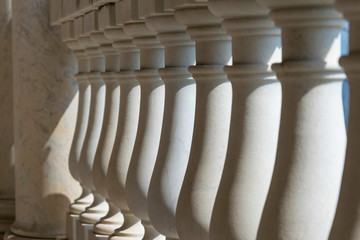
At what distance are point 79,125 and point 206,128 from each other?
3.09 meters

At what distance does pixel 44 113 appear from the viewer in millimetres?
7305

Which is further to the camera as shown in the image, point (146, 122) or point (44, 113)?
point (44, 113)

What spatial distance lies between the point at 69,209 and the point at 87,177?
103 cm

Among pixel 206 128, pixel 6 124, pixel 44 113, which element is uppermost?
pixel 206 128

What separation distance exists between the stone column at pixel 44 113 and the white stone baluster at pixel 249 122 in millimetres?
4317

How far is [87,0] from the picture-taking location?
5.54 meters

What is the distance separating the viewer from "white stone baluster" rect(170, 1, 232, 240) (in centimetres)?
353

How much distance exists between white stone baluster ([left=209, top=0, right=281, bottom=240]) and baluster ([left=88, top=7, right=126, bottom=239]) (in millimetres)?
2137

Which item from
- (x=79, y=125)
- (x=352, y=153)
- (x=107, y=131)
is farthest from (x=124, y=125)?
(x=352, y=153)

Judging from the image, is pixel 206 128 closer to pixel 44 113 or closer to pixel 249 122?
pixel 249 122

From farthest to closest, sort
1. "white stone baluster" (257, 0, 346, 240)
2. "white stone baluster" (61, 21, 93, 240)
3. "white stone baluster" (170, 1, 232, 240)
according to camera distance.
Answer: "white stone baluster" (61, 21, 93, 240) → "white stone baluster" (170, 1, 232, 240) → "white stone baluster" (257, 0, 346, 240)

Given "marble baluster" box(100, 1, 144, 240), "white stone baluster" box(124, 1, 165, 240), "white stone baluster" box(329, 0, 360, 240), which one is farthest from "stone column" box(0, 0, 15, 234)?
"white stone baluster" box(329, 0, 360, 240)

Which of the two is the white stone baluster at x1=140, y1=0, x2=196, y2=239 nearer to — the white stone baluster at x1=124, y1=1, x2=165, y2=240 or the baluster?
the white stone baluster at x1=124, y1=1, x2=165, y2=240

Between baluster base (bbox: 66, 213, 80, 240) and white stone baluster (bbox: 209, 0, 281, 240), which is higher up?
white stone baluster (bbox: 209, 0, 281, 240)
